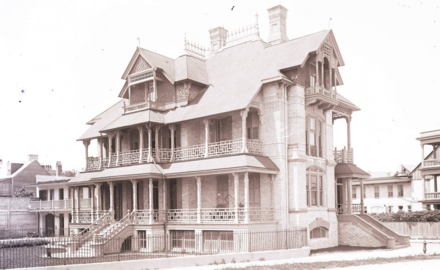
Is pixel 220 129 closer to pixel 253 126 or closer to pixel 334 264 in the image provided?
pixel 253 126

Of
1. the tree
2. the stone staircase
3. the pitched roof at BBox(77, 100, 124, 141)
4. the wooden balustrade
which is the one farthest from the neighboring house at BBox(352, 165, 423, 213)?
the tree

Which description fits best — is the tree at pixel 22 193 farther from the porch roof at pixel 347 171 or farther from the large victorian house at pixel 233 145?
the porch roof at pixel 347 171

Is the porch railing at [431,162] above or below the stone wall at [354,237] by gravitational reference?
above

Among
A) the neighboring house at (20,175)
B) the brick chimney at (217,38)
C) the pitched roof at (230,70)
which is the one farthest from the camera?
the neighboring house at (20,175)

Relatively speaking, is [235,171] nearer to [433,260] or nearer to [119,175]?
[119,175]

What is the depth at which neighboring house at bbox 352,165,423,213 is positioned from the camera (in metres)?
58.2

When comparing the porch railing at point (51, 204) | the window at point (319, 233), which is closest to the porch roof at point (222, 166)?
the window at point (319, 233)

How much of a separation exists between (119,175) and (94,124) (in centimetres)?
875

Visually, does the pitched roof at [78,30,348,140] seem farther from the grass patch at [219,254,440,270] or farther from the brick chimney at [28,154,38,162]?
the brick chimney at [28,154,38,162]

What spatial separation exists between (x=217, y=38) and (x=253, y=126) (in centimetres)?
1102

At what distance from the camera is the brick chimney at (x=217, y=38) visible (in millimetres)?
37969

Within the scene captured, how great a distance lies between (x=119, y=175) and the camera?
31.2 m

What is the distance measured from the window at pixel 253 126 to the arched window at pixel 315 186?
3827 mm

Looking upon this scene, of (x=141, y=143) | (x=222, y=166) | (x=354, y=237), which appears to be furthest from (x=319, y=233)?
(x=141, y=143)
